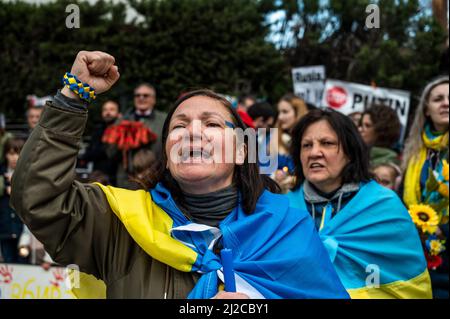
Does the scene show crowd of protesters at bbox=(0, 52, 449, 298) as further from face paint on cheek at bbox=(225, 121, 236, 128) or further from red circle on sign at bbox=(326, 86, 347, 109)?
red circle on sign at bbox=(326, 86, 347, 109)

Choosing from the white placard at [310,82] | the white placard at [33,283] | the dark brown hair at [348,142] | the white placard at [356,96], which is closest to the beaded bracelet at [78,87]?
the dark brown hair at [348,142]

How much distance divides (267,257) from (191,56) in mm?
10624

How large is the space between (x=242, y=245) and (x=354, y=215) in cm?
124

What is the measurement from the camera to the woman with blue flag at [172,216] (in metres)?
1.68

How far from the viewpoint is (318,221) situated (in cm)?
314

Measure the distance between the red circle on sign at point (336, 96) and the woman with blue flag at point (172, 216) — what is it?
620 cm

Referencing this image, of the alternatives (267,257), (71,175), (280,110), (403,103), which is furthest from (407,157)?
(403,103)

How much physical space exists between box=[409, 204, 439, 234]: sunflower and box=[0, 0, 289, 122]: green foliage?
846cm

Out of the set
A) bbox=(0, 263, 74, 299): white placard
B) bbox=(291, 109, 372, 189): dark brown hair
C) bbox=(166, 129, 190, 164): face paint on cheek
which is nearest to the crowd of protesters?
bbox=(291, 109, 372, 189): dark brown hair

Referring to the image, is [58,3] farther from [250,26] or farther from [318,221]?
[318,221]

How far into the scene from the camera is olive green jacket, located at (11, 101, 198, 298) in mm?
1658

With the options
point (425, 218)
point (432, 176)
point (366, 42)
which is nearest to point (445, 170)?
point (432, 176)

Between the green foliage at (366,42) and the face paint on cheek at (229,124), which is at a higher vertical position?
the green foliage at (366,42)

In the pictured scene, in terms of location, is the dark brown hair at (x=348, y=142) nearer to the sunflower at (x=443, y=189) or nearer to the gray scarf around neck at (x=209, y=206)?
the sunflower at (x=443, y=189)
